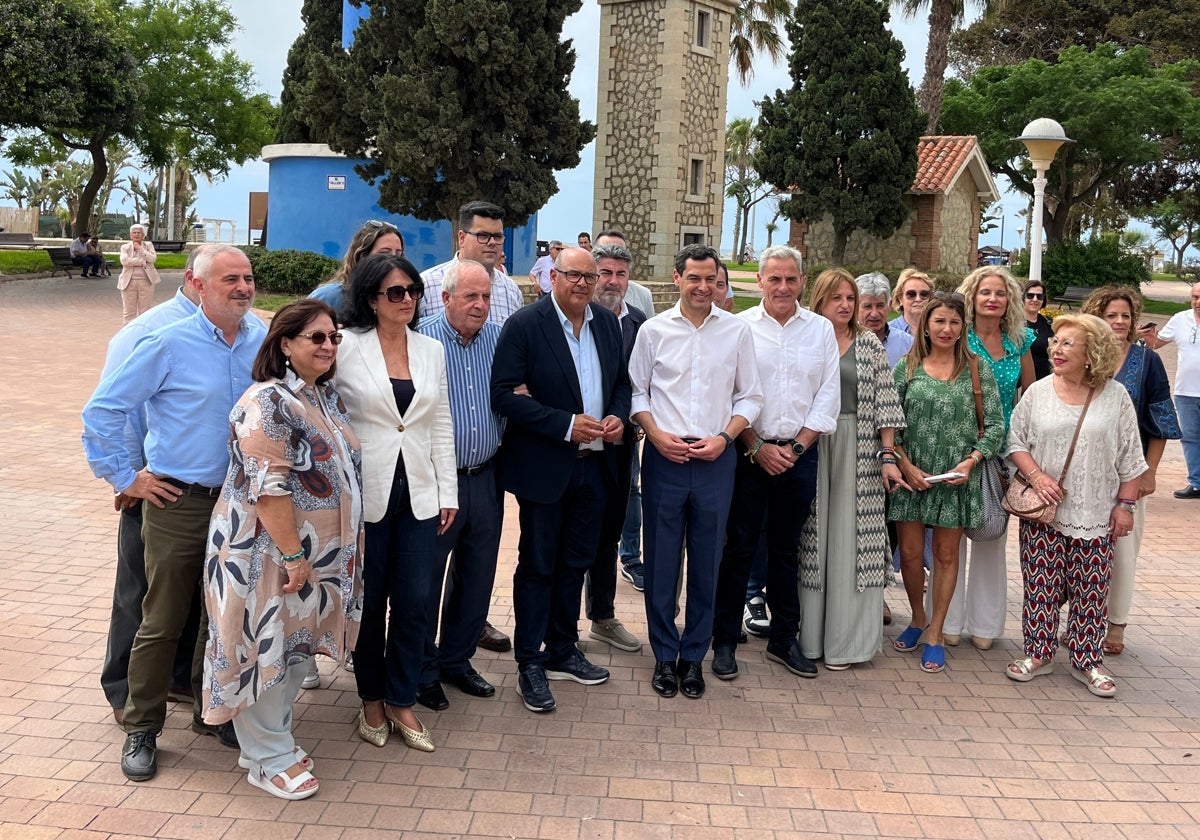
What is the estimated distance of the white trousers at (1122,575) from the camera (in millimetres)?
5664

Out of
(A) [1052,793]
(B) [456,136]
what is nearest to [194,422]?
(A) [1052,793]

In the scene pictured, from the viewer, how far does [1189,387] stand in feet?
32.0

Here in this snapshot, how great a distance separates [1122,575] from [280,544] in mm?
4432

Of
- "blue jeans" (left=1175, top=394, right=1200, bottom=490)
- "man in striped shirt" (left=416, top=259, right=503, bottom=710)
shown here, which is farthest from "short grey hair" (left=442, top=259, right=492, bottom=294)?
"blue jeans" (left=1175, top=394, right=1200, bottom=490)

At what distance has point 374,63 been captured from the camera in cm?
2283

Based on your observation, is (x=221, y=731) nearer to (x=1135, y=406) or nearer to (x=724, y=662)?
(x=724, y=662)

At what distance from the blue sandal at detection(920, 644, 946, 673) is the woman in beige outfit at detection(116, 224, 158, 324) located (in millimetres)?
13577

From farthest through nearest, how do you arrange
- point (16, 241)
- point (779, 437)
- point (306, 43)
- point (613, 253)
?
point (16, 241), point (306, 43), point (613, 253), point (779, 437)

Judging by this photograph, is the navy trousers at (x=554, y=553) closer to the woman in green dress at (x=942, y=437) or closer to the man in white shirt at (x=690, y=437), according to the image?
the man in white shirt at (x=690, y=437)

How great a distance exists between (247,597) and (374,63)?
21122 mm

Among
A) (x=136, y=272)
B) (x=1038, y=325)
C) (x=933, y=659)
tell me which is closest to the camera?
(x=933, y=659)

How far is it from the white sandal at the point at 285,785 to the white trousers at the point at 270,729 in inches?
0.9

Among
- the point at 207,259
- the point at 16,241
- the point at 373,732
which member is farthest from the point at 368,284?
the point at 16,241

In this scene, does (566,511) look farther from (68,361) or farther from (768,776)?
(68,361)
